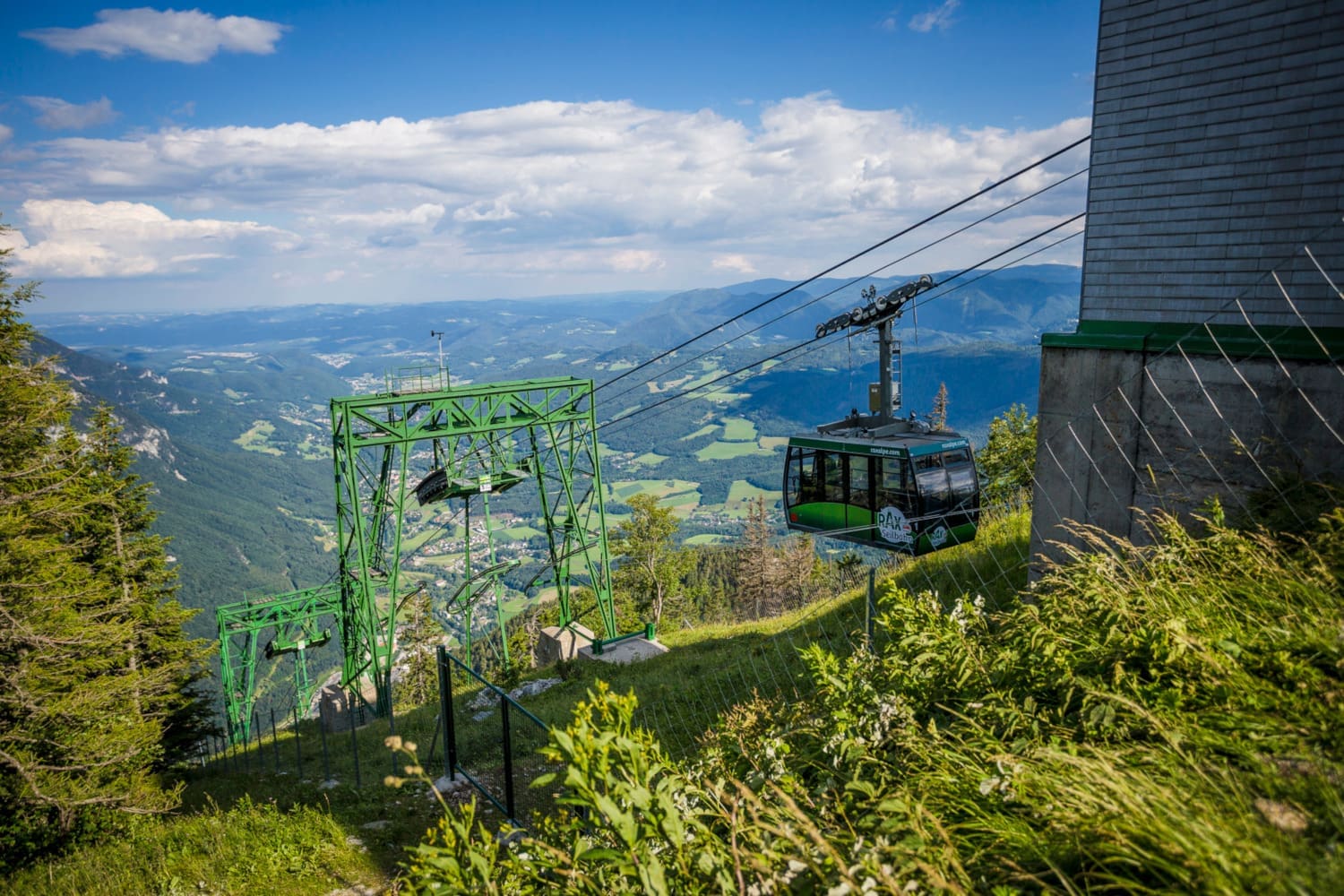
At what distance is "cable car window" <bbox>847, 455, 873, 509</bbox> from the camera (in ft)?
43.3

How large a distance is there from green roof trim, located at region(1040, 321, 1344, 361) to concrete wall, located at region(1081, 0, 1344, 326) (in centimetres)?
12

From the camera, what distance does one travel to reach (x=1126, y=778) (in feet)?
7.98

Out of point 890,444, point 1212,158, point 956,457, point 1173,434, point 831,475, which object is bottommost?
point 831,475

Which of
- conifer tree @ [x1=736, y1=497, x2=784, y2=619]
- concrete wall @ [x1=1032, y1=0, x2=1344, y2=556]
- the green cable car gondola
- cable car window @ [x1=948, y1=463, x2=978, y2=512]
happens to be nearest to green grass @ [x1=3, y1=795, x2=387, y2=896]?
concrete wall @ [x1=1032, y1=0, x2=1344, y2=556]

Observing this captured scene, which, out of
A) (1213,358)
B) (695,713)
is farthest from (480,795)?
(1213,358)

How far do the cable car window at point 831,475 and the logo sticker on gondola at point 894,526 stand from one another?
111 centimetres

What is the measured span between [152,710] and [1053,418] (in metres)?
23.0

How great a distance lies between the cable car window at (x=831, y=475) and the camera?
44.7ft

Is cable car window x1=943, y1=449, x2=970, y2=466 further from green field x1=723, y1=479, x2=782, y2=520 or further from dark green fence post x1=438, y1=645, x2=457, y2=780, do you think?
green field x1=723, y1=479, x2=782, y2=520

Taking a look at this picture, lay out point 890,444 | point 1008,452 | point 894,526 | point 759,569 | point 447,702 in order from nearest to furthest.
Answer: point 447,702 → point 894,526 → point 890,444 → point 1008,452 → point 759,569

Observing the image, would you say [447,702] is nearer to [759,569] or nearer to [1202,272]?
[1202,272]

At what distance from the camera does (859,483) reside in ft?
43.7

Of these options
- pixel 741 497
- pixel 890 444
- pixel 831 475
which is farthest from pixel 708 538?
pixel 890 444

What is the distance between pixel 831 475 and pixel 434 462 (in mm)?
11930
